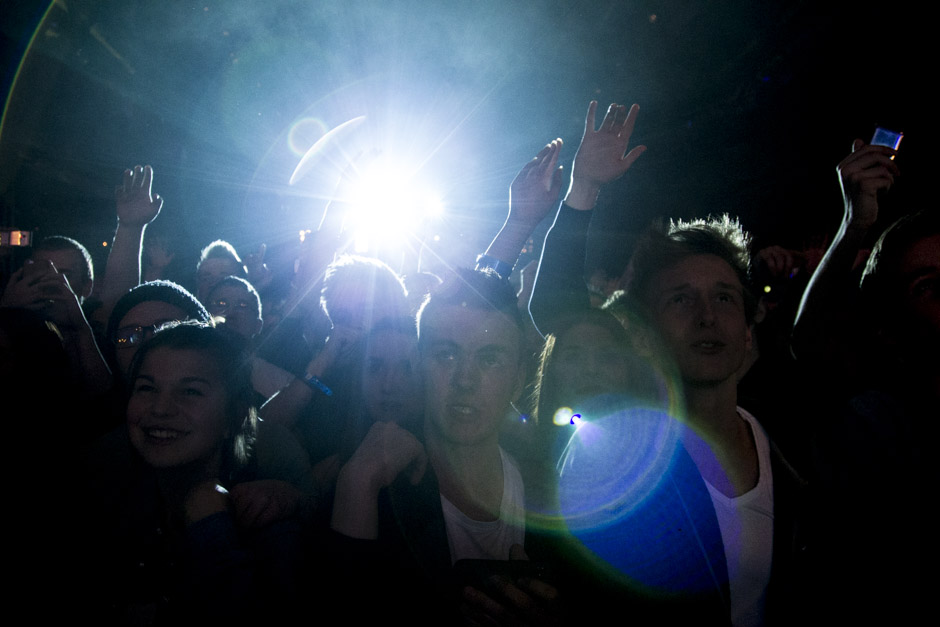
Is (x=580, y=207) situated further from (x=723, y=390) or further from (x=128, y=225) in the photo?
(x=128, y=225)

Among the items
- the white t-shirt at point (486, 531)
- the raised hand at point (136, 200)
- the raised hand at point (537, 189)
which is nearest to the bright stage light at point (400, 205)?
the raised hand at point (136, 200)

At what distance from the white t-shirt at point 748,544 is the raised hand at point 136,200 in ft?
11.3

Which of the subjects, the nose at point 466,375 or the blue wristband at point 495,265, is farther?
the blue wristband at point 495,265

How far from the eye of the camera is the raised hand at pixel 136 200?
271 centimetres

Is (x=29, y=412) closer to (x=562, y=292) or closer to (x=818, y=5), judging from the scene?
(x=562, y=292)

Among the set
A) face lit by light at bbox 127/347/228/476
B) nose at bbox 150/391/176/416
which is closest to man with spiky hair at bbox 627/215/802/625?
face lit by light at bbox 127/347/228/476

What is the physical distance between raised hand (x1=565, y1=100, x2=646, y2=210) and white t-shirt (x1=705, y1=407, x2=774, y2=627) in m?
1.34

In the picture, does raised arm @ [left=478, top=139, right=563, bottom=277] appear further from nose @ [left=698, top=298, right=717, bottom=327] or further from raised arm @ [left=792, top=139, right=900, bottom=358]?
raised arm @ [left=792, top=139, right=900, bottom=358]

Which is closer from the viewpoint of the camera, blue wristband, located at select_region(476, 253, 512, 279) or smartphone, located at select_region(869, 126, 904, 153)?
smartphone, located at select_region(869, 126, 904, 153)

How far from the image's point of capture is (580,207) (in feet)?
6.59

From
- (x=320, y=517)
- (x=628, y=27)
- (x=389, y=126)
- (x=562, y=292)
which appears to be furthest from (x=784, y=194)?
(x=389, y=126)

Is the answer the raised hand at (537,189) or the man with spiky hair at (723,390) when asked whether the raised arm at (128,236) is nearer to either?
the raised hand at (537,189)

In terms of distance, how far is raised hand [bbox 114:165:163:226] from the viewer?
8.90 ft

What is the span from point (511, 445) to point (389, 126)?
8525mm
